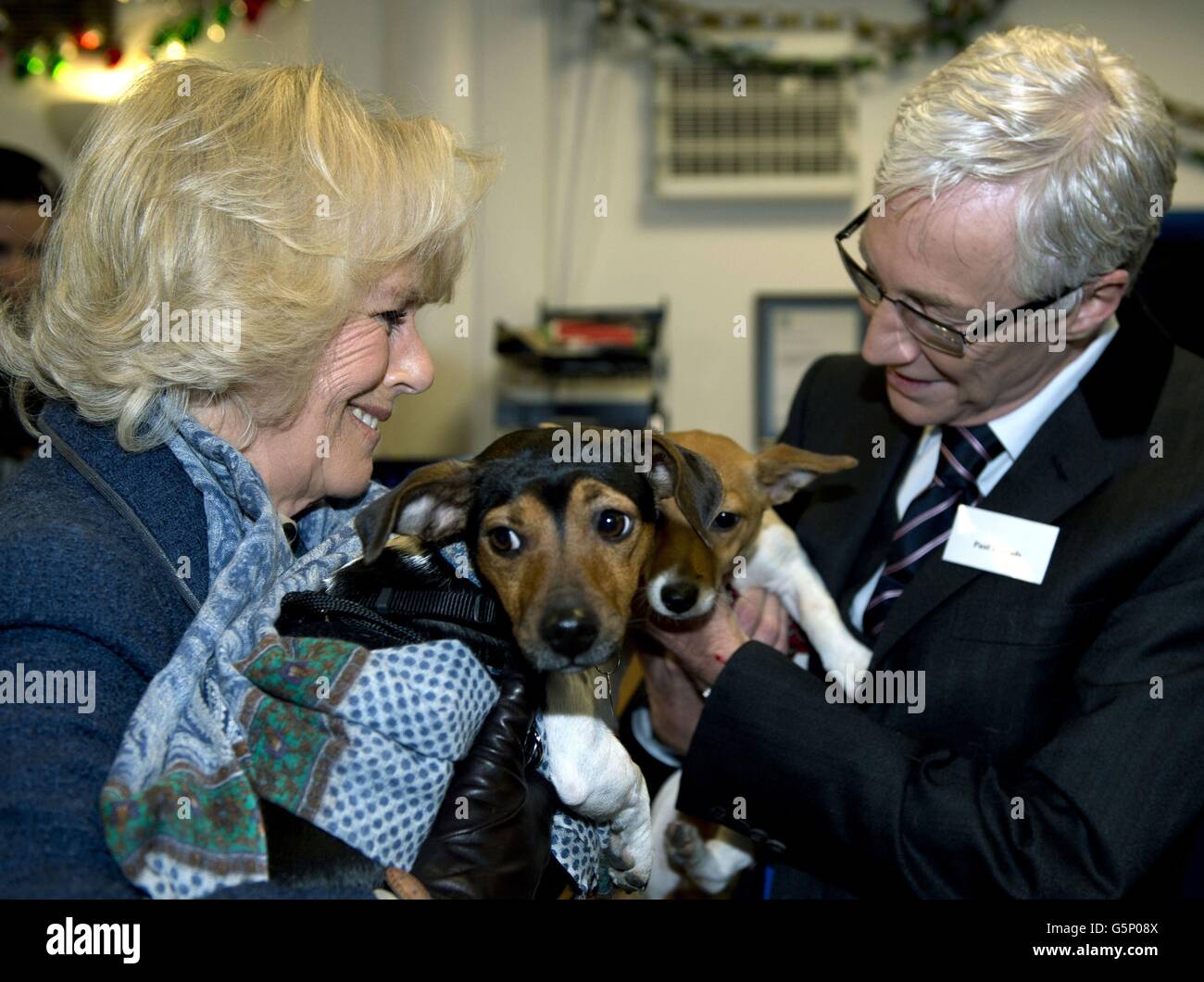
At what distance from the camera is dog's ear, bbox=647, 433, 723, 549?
1.76m

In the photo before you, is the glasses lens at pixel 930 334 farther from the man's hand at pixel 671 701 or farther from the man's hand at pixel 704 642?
the man's hand at pixel 671 701

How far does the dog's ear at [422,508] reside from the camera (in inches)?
63.3

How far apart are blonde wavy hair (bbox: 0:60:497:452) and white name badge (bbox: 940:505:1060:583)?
104 centimetres

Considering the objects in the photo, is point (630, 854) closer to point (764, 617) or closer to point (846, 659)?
Result: point (846, 659)

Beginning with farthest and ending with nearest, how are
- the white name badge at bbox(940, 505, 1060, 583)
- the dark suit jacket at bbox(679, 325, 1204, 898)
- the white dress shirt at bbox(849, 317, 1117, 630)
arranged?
the white dress shirt at bbox(849, 317, 1117, 630)
the white name badge at bbox(940, 505, 1060, 583)
the dark suit jacket at bbox(679, 325, 1204, 898)

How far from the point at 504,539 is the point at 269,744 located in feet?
1.75

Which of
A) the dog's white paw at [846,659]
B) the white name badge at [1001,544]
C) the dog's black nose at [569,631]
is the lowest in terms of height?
the dog's white paw at [846,659]

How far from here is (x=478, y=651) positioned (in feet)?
5.34

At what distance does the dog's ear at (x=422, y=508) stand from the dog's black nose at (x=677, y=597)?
411 millimetres

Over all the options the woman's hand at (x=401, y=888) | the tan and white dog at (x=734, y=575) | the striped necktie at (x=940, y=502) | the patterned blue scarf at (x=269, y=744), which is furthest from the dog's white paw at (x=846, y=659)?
the woman's hand at (x=401, y=888)

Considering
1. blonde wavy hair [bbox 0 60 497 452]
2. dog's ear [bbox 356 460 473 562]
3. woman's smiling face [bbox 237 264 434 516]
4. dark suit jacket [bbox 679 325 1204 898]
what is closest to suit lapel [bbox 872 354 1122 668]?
dark suit jacket [bbox 679 325 1204 898]

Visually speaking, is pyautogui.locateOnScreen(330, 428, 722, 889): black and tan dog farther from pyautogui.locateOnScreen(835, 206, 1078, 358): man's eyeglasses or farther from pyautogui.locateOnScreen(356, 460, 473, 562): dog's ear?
pyautogui.locateOnScreen(835, 206, 1078, 358): man's eyeglasses

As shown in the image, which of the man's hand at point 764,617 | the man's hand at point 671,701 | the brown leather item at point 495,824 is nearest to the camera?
the brown leather item at point 495,824
